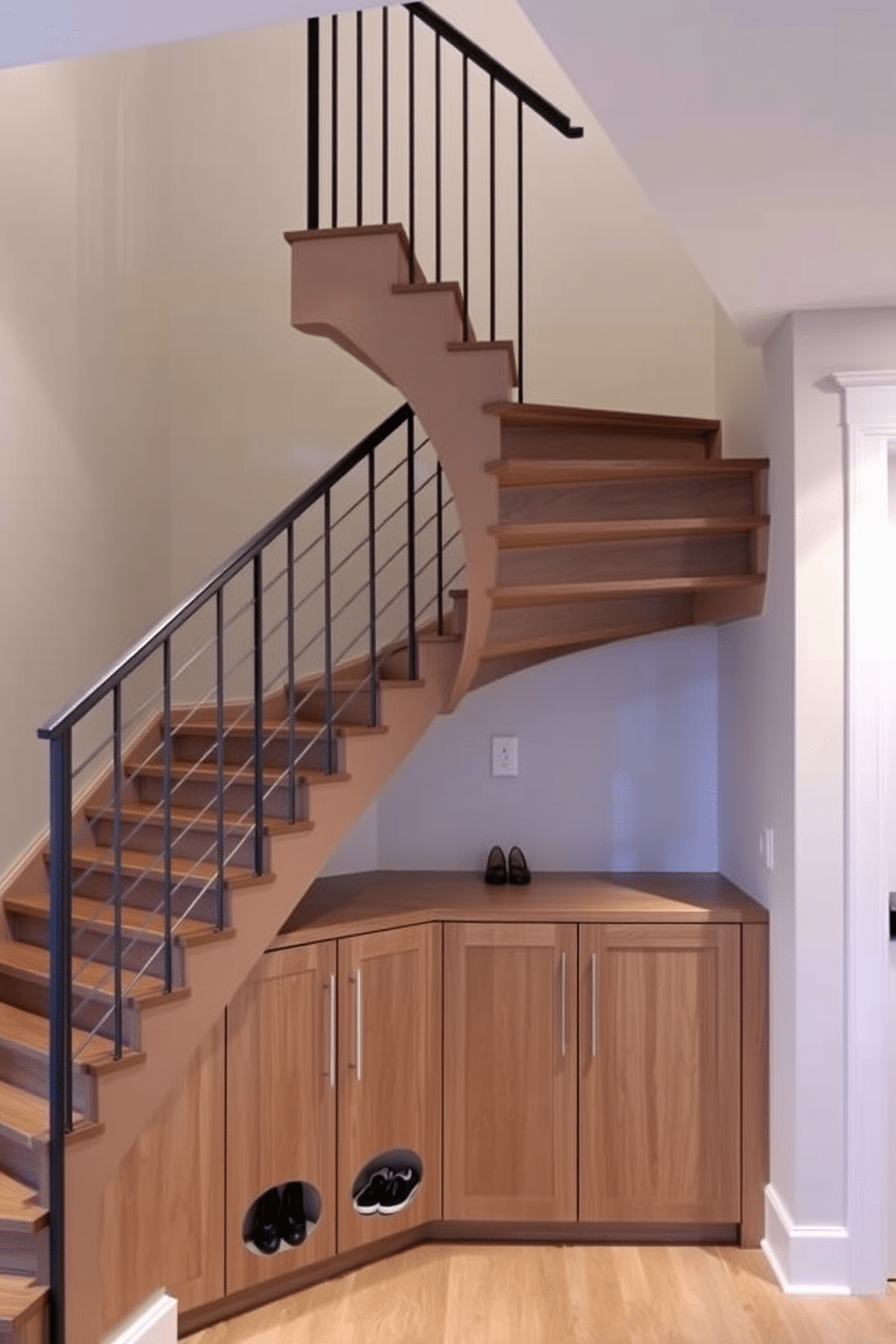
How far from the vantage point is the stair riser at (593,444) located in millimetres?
3334

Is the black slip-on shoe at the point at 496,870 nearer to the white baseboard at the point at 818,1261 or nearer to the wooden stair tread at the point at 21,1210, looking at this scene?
the white baseboard at the point at 818,1261

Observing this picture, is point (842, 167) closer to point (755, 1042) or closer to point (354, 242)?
point (354, 242)

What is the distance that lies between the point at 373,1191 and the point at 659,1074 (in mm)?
897

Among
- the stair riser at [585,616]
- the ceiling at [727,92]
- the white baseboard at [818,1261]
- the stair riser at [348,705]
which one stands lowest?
the white baseboard at [818,1261]

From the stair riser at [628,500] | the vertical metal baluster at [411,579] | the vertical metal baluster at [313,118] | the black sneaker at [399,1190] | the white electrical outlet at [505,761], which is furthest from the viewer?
the white electrical outlet at [505,761]

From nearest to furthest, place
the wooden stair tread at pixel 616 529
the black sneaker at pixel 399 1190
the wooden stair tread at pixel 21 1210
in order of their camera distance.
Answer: the wooden stair tread at pixel 21 1210, the wooden stair tread at pixel 616 529, the black sneaker at pixel 399 1190

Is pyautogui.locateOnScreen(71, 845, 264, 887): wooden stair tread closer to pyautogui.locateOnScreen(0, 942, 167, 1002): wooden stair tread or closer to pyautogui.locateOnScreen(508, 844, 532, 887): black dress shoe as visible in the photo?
pyautogui.locateOnScreen(0, 942, 167, 1002): wooden stair tread

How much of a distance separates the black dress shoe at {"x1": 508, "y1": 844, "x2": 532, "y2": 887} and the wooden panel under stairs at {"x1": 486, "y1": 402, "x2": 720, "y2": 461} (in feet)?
4.46

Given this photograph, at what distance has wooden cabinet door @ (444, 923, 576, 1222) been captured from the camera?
352 centimetres

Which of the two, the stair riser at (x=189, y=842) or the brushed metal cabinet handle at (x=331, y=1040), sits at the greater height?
the stair riser at (x=189, y=842)

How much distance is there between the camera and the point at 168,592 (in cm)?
455

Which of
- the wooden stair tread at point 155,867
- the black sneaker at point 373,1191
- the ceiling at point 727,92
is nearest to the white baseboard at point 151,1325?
the black sneaker at point 373,1191

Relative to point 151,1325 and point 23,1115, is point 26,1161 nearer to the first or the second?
point 23,1115

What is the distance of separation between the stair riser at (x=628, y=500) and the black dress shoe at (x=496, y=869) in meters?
1.29
